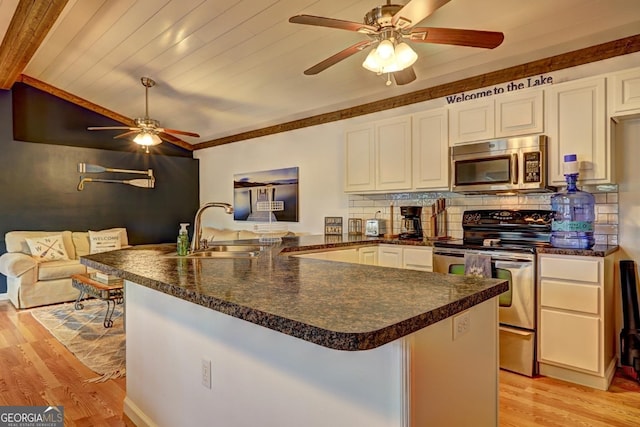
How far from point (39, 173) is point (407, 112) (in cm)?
515

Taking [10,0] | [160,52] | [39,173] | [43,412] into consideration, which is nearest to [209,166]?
[39,173]

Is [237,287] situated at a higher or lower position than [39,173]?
lower

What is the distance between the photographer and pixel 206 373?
1616 mm

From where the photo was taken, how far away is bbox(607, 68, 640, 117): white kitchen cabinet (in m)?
2.60

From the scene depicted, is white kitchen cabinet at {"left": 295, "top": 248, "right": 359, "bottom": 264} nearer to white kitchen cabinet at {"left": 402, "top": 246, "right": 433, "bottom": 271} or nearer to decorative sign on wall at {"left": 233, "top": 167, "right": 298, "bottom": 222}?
white kitchen cabinet at {"left": 402, "top": 246, "right": 433, "bottom": 271}

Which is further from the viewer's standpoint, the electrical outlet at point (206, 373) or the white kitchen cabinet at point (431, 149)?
the white kitchen cabinet at point (431, 149)

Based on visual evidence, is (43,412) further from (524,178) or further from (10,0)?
(524,178)

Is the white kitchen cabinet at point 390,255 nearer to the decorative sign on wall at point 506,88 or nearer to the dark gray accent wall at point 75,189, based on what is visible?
the decorative sign on wall at point 506,88

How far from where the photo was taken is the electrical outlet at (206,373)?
1.60m

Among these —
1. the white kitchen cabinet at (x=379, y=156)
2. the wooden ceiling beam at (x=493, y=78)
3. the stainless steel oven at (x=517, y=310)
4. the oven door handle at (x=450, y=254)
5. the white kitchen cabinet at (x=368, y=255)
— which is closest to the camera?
the stainless steel oven at (x=517, y=310)

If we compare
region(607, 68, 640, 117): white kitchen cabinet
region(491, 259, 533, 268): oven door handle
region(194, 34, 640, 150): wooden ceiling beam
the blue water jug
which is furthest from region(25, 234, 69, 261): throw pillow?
region(607, 68, 640, 117): white kitchen cabinet

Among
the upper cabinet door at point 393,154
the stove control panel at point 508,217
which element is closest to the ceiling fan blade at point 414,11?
the upper cabinet door at point 393,154

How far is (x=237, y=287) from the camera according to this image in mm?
1363

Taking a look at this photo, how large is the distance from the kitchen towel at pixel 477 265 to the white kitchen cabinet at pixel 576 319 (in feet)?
1.16
